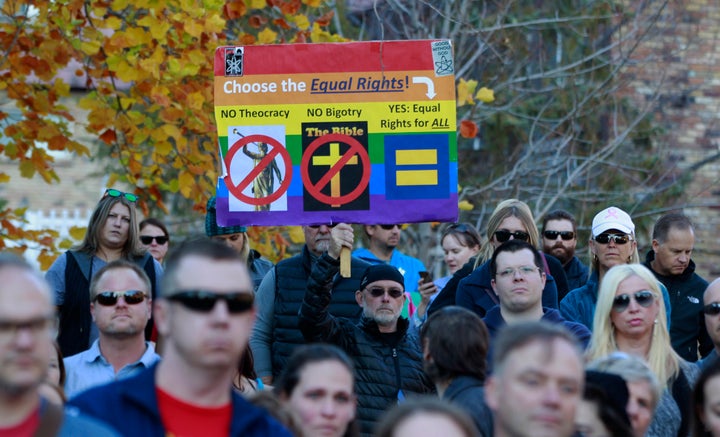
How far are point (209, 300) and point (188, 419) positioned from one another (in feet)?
1.37

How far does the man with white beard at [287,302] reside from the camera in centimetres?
839

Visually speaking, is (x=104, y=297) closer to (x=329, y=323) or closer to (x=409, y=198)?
(x=329, y=323)

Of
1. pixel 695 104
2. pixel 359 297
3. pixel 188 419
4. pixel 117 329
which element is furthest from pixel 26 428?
pixel 695 104

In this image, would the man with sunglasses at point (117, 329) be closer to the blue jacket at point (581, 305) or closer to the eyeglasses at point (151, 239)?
the eyeglasses at point (151, 239)

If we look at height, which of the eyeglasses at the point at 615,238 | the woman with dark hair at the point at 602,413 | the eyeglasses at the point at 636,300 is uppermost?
the eyeglasses at the point at 615,238

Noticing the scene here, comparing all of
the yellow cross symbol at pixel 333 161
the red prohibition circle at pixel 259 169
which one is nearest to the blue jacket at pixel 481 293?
the yellow cross symbol at pixel 333 161

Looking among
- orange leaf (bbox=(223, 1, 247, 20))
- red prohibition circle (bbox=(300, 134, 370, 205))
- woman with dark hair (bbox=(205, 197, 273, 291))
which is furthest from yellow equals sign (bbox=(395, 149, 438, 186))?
orange leaf (bbox=(223, 1, 247, 20))

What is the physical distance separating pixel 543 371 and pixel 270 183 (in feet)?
13.1

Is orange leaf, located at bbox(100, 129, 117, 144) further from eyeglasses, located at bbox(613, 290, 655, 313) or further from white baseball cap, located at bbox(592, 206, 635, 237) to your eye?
eyeglasses, located at bbox(613, 290, 655, 313)

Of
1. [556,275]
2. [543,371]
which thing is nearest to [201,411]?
[543,371]

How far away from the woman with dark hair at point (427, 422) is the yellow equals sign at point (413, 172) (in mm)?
3667

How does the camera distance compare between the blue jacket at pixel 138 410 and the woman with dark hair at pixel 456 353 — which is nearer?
the blue jacket at pixel 138 410

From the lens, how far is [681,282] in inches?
351

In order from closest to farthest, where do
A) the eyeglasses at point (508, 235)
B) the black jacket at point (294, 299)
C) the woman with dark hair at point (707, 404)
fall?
the woman with dark hair at point (707, 404) < the black jacket at point (294, 299) < the eyeglasses at point (508, 235)
